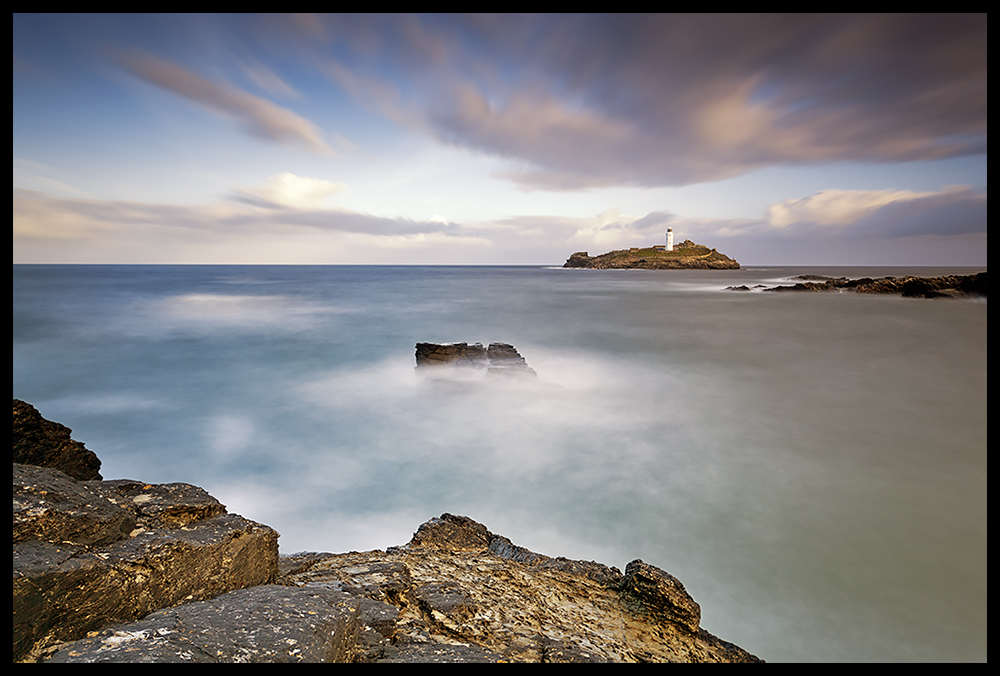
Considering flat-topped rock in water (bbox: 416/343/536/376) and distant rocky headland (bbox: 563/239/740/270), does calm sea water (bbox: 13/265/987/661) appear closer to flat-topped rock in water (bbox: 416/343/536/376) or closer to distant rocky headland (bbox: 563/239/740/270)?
flat-topped rock in water (bbox: 416/343/536/376)

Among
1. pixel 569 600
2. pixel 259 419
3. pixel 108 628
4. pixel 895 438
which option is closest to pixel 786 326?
pixel 895 438

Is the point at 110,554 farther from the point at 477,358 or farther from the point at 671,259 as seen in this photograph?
the point at 671,259

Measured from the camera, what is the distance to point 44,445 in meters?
3.46

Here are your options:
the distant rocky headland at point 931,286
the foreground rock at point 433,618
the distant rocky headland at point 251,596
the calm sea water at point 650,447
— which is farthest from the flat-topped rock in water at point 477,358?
the distant rocky headland at point 931,286

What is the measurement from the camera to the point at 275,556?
10.3 ft

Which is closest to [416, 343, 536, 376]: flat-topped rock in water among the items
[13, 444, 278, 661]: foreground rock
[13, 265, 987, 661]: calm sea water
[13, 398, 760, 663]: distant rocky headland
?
[13, 265, 987, 661]: calm sea water

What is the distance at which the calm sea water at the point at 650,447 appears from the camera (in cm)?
573

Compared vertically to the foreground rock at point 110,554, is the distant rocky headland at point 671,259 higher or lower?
higher

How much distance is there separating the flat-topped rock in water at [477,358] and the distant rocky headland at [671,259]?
→ 10137 centimetres

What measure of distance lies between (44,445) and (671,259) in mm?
120940

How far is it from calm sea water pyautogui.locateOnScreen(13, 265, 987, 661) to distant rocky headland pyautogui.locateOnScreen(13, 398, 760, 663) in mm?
3129

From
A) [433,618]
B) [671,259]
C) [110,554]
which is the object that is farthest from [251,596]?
[671,259]

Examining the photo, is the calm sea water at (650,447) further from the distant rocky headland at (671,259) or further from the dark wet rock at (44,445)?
the distant rocky headland at (671,259)
